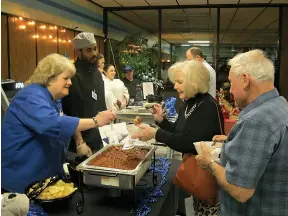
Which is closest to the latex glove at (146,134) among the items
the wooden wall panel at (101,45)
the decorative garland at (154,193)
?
the decorative garland at (154,193)

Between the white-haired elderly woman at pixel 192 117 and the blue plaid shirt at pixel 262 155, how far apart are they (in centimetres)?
49

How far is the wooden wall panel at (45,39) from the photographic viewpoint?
179 inches

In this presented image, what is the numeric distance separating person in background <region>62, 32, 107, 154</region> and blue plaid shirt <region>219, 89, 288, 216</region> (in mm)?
1313

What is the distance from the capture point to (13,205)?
92cm

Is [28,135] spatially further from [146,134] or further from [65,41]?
[65,41]

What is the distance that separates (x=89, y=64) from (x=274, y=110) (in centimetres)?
163

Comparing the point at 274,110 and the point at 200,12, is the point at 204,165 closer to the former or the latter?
the point at 274,110

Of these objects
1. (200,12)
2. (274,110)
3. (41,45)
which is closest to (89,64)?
(274,110)

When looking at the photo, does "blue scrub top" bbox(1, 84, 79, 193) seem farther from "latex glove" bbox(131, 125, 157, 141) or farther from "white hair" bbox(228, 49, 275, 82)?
"white hair" bbox(228, 49, 275, 82)

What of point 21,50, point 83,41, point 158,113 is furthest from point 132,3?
point 158,113

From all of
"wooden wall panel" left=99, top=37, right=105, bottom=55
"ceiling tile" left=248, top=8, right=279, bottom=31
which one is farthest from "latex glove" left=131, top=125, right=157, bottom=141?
"ceiling tile" left=248, top=8, right=279, bottom=31

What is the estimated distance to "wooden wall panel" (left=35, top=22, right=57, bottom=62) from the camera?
455cm

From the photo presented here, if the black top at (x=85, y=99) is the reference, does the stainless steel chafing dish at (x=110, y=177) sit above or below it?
below

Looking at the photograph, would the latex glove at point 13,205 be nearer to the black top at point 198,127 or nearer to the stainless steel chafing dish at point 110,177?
the stainless steel chafing dish at point 110,177
